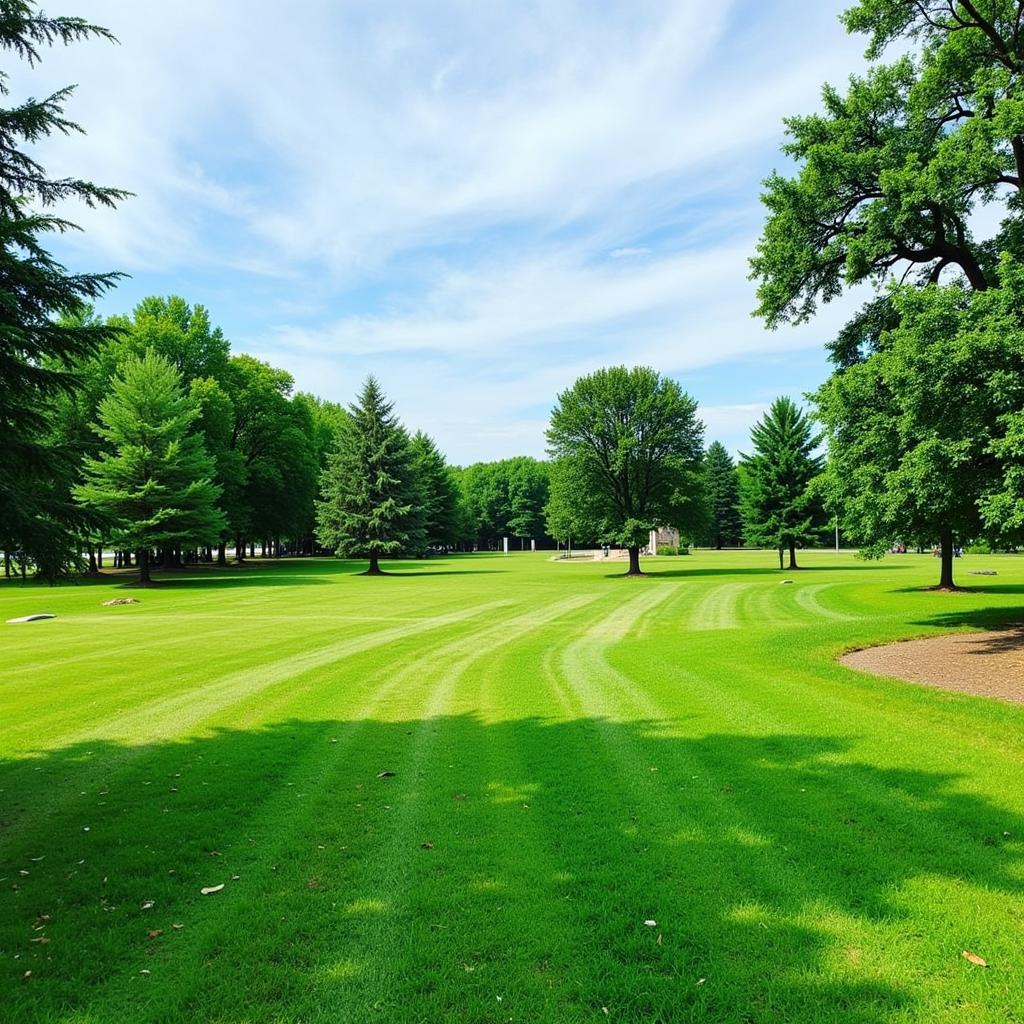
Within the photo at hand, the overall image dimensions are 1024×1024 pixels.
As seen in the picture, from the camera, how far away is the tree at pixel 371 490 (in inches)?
1930

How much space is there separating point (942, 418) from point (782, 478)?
3830 cm

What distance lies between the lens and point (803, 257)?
51.2 ft

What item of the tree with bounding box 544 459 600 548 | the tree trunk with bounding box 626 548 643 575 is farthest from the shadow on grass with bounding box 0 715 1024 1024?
the tree trunk with bounding box 626 548 643 575

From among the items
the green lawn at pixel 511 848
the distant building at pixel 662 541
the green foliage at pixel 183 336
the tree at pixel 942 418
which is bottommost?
the green lawn at pixel 511 848

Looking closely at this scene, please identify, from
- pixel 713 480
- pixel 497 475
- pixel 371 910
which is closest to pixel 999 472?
pixel 371 910

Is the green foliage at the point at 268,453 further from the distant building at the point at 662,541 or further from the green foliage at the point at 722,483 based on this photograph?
the green foliage at the point at 722,483

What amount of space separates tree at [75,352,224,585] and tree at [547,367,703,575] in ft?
77.6

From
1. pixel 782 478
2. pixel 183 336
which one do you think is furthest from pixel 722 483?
pixel 183 336

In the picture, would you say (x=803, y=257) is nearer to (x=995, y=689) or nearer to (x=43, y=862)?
(x=995, y=689)

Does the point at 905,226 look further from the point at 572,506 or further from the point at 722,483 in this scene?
the point at 722,483

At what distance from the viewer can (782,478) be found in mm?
47562

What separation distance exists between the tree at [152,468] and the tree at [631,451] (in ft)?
77.6

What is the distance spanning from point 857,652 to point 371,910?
38.8 feet

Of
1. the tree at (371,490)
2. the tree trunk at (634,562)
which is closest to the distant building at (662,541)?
the tree trunk at (634,562)
